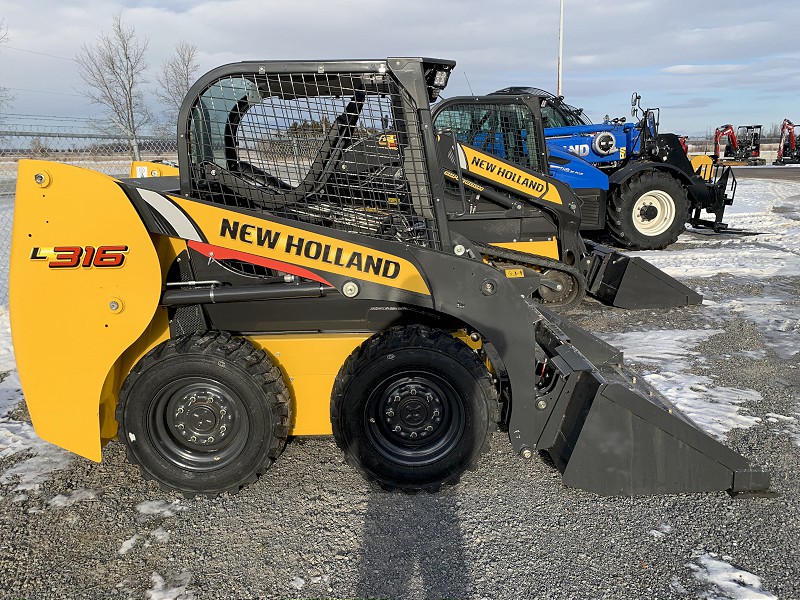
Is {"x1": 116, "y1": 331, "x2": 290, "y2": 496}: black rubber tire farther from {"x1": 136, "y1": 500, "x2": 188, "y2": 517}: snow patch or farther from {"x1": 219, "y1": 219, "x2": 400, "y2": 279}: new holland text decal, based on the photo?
{"x1": 219, "y1": 219, "x2": 400, "y2": 279}: new holland text decal

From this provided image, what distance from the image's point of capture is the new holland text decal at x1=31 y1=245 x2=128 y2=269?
2865 millimetres

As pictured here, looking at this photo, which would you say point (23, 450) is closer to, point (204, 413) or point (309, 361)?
point (204, 413)

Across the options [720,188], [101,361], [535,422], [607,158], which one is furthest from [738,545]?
[720,188]

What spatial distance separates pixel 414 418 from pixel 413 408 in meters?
0.06

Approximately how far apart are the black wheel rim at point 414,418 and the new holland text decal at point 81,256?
1.46m

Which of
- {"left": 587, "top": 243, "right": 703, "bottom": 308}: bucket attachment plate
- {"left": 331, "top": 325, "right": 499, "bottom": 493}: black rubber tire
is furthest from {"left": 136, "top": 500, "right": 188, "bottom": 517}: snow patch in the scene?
{"left": 587, "top": 243, "right": 703, "bottom": 308}: bucket attachment plate

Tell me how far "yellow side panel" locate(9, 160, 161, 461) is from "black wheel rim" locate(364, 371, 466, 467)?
129 centimetres

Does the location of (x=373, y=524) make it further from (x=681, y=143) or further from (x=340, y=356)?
(x=681, y=143)

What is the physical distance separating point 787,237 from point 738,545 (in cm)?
1039

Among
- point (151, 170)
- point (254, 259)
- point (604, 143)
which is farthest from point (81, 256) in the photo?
point (604, 143)

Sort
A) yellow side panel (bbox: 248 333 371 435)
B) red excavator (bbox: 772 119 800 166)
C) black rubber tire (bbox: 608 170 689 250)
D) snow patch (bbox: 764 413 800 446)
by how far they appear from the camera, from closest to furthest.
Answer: yellow side panel (bbox: 248 333 371 435) → snow patch (bbox: 764 413 800 446) → black rubber tire (bbox: 608 170 689 250) → red excavator (bbox: 772 119 800 166)

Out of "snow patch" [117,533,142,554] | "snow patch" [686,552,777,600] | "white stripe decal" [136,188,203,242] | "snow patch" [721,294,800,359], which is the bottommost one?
"snow patch" [117,533,142,554]

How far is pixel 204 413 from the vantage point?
10.4ft

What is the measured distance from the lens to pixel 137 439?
3.12 m
